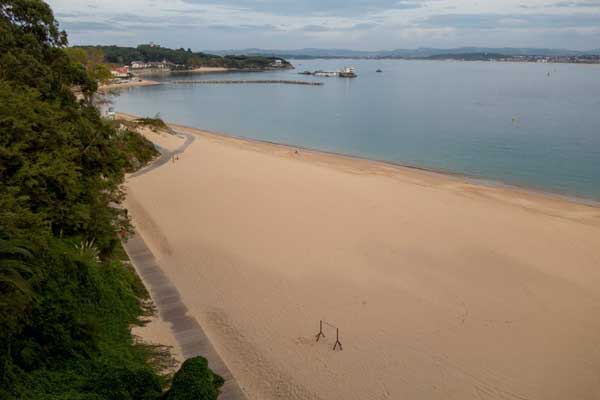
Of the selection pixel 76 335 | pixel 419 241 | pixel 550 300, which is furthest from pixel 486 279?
pixel 76 335

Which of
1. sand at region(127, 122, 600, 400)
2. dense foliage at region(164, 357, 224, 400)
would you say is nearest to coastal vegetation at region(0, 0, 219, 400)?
dense foliage at region(164, 357, 224, 400)

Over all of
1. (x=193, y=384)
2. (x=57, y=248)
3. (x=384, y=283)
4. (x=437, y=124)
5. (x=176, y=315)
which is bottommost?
(x=437, y=124)

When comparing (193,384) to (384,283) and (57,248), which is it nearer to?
(57,248)

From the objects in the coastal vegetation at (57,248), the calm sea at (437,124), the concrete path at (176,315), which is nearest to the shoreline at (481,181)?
the calm sea at (437,124)

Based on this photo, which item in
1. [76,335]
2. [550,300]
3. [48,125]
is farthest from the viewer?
[550,300]

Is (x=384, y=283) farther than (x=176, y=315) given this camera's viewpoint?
Yes

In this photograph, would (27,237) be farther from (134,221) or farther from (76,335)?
(134,221)

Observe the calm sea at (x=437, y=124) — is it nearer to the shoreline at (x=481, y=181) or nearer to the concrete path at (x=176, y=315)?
the shoreline at (x=481, y=181)

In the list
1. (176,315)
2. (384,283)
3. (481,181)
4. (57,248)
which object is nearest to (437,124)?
(481,181)
